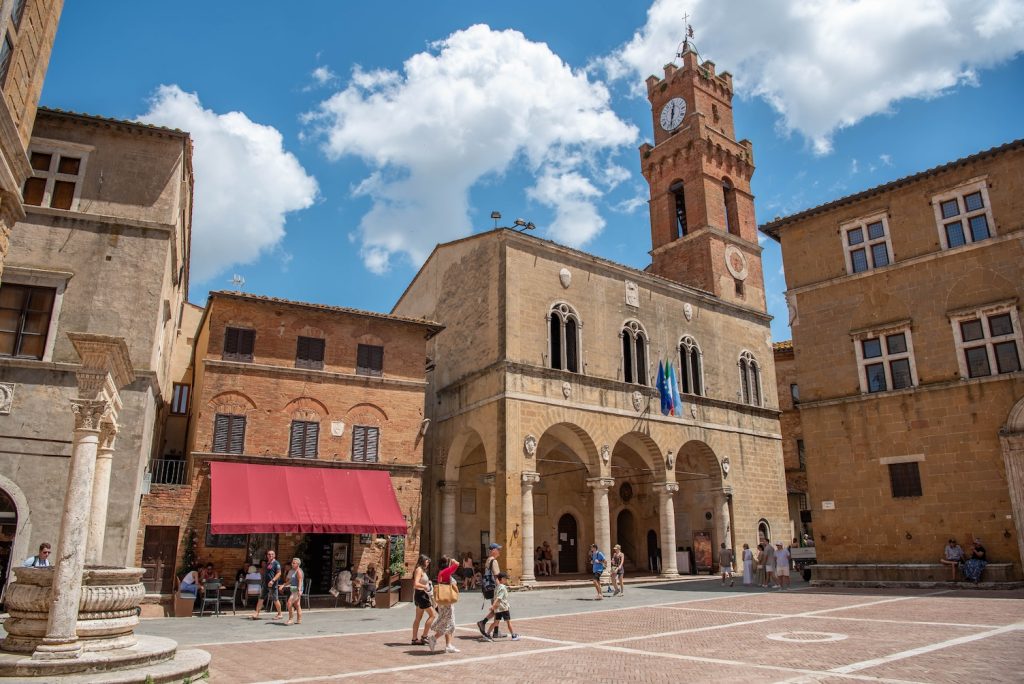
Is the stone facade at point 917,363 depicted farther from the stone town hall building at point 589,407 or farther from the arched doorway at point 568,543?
the arched doorway at point 568,543

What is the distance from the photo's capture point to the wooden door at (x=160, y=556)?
18156mm

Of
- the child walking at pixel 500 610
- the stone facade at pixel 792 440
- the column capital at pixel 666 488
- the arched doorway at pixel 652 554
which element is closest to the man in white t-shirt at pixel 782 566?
the column capital at pixel 666 488

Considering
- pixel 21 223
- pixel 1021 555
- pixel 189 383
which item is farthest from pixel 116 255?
pixel 1021 555

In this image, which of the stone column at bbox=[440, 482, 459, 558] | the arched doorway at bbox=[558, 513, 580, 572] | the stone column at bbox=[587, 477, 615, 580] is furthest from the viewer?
the arched doorway at bbox=[558, 513, 580, 572]

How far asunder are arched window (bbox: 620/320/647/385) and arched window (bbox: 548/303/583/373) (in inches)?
95.2

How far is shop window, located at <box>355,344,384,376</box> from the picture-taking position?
891 inches

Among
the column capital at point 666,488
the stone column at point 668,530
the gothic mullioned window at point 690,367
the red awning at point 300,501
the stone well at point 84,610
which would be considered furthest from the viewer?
the gothic mullioned window at point 690,367

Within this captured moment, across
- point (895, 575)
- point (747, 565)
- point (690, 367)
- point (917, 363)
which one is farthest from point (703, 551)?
point (917, 363)

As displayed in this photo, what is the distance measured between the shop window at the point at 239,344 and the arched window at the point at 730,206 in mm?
26335

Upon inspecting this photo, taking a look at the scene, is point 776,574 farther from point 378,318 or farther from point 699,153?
point 699,153

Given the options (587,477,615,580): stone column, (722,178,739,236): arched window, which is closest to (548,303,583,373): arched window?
(587,477,615,580): stone column

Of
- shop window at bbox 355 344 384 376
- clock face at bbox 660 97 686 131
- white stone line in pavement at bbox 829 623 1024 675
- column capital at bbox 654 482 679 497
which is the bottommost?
white stone line in pavement at bbox 829 623 1024 675

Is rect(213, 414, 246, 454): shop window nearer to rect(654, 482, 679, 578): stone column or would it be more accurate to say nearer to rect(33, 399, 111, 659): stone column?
rect(33, 399, 111, 659): stone column

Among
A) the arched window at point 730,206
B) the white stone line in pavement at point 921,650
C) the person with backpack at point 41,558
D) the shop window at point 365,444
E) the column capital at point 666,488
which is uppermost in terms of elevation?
the arched window at point 730,206
